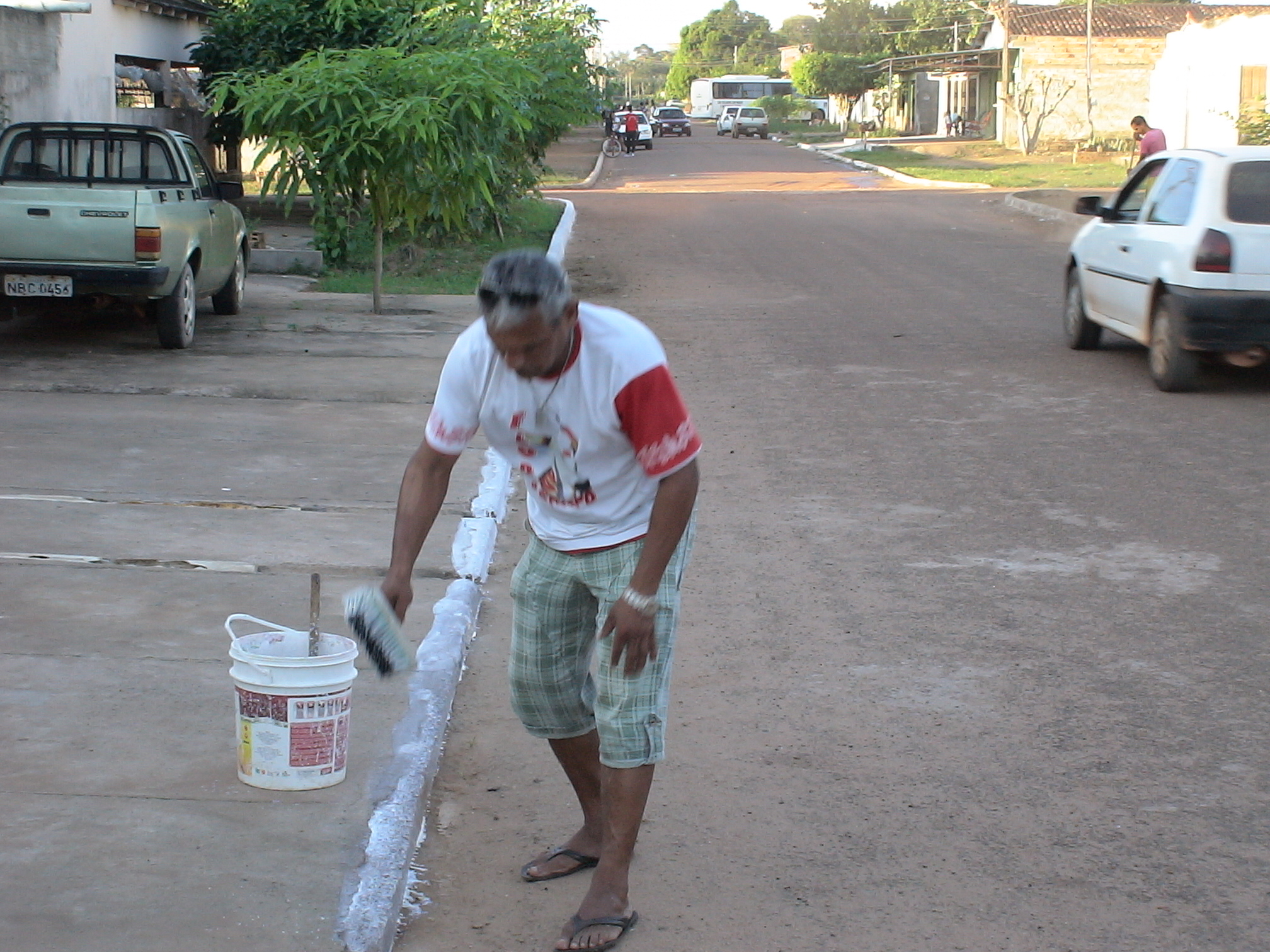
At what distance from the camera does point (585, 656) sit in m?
3.58

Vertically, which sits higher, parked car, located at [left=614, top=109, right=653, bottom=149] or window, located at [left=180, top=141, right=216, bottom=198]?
parked car, located at [left=614, top=109, right=653, bottom=149]

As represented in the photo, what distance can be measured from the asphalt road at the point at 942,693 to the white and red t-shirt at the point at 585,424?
991 millimetres

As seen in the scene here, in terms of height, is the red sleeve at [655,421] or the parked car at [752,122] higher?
the parked car at [752,122]

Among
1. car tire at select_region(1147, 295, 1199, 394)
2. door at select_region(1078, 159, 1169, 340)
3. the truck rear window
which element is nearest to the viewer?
car tire at select_region(1147, 295, 1199, 394)

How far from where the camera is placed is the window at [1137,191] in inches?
428

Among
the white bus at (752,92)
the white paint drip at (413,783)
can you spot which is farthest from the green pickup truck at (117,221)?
the white bus at (752,92)

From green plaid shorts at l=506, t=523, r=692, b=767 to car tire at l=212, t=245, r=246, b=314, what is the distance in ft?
32.7

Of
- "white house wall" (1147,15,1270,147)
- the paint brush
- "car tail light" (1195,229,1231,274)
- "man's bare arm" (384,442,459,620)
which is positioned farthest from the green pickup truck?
"white house wall" (1147,15,1270,147)

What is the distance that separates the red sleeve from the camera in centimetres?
311

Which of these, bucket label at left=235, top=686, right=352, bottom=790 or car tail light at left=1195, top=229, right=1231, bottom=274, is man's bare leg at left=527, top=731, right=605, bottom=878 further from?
car tail light at left=1195, top=229, right=1231, bottom=274

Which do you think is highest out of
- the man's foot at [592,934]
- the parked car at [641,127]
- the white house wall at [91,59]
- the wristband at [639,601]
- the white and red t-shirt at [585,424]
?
the parked car at [641,127]

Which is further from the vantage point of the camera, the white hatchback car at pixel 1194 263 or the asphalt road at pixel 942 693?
the white hatchback car at pixel 1194 263

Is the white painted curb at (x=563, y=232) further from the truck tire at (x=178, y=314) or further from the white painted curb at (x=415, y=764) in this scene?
the white painted curb at (x=415, y=764)

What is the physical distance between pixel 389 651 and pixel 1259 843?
229cm
